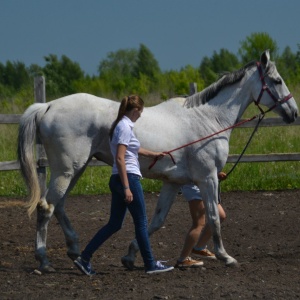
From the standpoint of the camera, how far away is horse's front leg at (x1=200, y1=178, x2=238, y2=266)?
25.5ft

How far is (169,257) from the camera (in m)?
8.58

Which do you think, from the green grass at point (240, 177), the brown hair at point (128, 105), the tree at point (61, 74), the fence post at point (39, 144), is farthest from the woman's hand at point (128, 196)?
the tree at point (61, 74)

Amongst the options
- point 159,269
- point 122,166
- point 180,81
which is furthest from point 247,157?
point 180,81

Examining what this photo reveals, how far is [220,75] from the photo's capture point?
28.0ft

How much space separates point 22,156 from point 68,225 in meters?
0.79

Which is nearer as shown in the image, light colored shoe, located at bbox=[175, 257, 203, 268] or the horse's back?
the horse's back

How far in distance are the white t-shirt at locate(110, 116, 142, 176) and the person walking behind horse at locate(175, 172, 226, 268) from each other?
906 millimetres

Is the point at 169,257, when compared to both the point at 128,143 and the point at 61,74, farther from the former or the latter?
the point at 61,74

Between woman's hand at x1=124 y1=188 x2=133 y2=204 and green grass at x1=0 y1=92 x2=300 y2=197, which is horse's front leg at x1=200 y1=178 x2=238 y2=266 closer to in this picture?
woman's hand at x1=124 y1=188 x2=133 y2=204

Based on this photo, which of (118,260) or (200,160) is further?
(118,260)

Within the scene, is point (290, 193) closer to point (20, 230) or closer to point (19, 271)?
point (20, 230)

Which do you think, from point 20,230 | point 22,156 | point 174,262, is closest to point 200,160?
point 174,262

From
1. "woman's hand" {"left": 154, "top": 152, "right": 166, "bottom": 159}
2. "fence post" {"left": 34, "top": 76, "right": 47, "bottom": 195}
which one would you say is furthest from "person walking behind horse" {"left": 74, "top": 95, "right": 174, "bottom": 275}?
"fence post" {"left": 34, "top": 76, "right": 47, "bottom": 195}

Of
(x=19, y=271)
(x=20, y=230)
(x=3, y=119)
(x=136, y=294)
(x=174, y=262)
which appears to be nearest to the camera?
(x=136, y=294)
